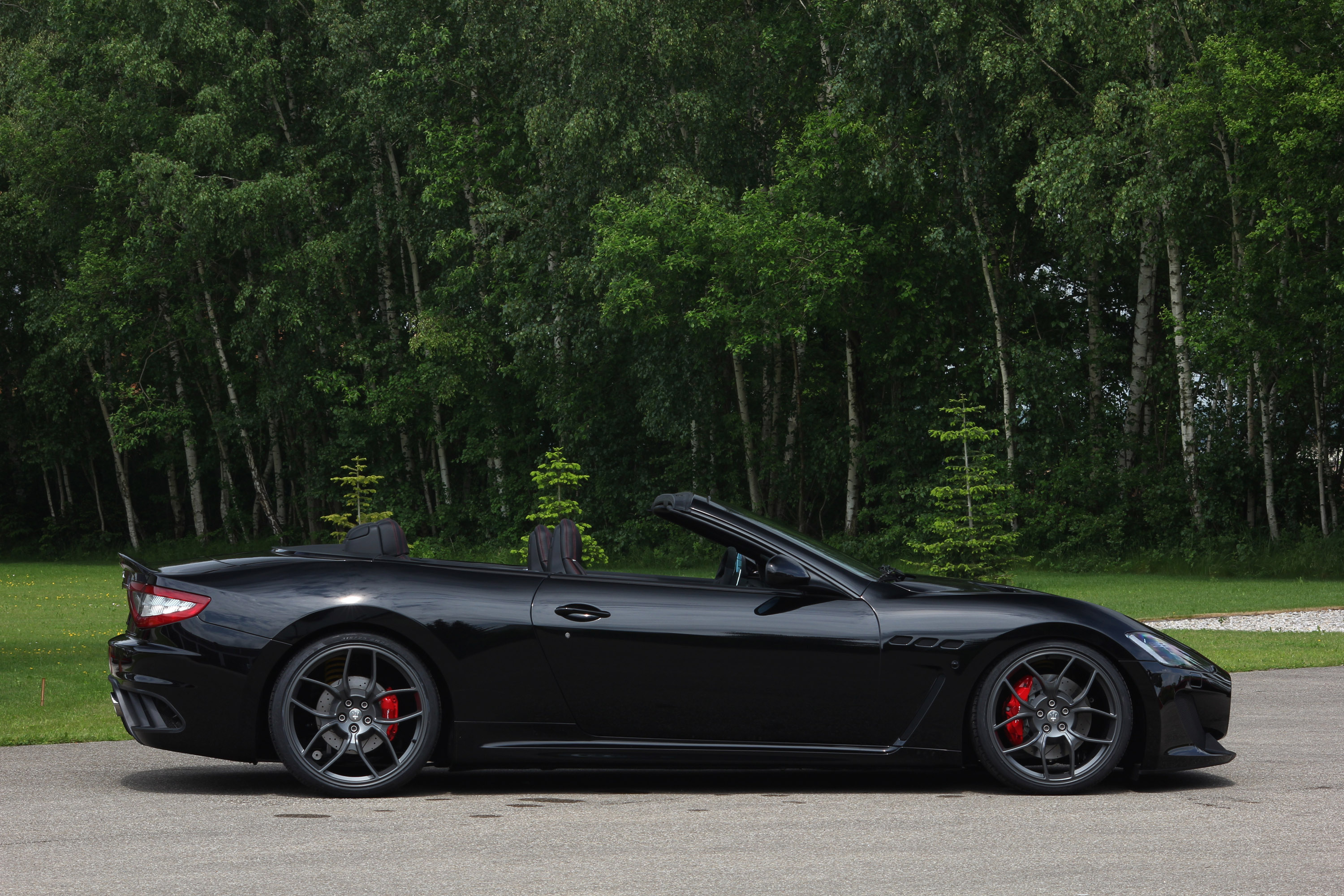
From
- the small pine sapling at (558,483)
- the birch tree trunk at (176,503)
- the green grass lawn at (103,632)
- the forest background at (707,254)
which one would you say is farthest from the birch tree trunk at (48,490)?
the small pine sapling at (558,483)

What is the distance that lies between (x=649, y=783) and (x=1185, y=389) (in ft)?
79.5

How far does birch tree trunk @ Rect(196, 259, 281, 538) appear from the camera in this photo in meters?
41.1

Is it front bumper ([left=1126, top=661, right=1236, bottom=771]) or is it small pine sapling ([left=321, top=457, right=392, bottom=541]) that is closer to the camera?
front bumper ([left=1126, top=661, right=1236, bottom=771])

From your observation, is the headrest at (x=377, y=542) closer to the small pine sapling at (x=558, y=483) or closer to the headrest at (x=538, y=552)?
the headrest at (x=538, y=552)

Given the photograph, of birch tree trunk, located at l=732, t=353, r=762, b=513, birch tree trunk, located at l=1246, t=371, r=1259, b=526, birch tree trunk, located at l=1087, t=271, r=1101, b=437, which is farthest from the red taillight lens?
birch tree trunk, located at l=732, t=353, r=762, b=513

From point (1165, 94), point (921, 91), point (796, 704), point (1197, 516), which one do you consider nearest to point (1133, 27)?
point (1165, 94)

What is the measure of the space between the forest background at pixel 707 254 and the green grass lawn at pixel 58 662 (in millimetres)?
12206

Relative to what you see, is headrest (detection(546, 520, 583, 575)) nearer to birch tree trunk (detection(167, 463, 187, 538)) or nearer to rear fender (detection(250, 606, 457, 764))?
rear fender (detection(250, 606, 457, 764))

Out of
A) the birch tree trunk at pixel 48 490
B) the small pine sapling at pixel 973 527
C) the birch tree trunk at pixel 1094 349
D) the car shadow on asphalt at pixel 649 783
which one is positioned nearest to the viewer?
the car shadow on asphalt at pixel 649 783

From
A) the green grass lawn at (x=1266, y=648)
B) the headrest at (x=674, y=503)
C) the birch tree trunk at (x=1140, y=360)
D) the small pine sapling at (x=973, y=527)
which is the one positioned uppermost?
the birch tree trunk at (x=1140, y=360)

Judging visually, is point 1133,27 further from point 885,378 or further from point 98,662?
point 98,662

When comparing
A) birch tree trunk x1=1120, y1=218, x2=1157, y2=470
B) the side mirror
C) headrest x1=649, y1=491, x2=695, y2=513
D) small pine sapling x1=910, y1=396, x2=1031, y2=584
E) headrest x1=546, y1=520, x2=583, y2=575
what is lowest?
small pine sapling x1=910, y1=396, x2=1031, y2=584

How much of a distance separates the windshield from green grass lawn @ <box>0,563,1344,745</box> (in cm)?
127

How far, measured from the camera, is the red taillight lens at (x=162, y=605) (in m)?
6.22
